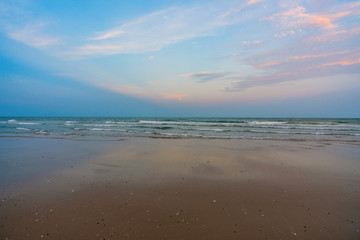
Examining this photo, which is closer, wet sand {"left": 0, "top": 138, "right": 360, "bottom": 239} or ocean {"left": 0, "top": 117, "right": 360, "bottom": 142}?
wet sand {"left": 0, "top": 138, "right": 360, "bottom": 239}

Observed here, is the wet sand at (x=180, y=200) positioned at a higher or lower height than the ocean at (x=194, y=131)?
lower

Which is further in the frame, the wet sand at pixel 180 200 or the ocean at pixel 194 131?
the ocean at pixel 194 131

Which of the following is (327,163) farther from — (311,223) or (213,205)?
(213,205)

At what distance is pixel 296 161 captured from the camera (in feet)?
25.6

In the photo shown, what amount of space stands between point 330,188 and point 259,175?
6.22 feet

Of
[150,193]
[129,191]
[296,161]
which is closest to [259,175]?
[296,161]

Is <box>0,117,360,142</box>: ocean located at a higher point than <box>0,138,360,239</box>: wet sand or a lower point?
higher

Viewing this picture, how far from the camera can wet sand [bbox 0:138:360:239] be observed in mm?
3125

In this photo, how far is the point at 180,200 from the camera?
4.19 metres

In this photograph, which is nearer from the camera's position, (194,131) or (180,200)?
(180,200)

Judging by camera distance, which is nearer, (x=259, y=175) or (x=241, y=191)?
(x=241, y=191)

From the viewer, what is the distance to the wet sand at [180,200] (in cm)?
312

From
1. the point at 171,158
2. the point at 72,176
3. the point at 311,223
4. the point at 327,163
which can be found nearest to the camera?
the point at 311,223

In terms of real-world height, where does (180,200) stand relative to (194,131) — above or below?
below
